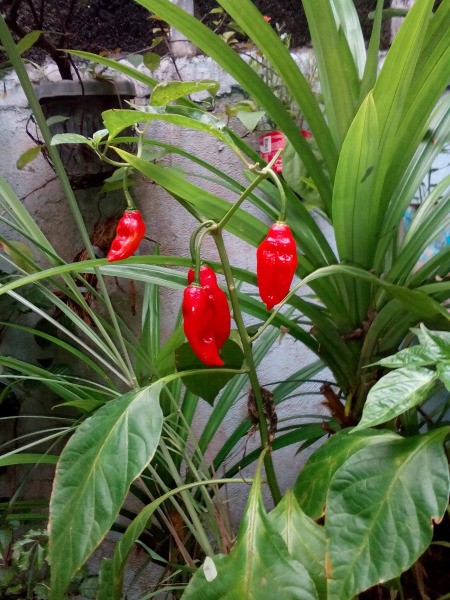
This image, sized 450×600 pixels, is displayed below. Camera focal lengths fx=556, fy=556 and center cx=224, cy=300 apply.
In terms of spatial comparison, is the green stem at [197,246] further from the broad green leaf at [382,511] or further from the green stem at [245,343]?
the broad green leaf at [382,511]

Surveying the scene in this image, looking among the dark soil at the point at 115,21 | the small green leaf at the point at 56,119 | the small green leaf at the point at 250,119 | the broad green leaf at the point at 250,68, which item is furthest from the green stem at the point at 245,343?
the dark soil at the point at 115,21

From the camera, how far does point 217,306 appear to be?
55cm

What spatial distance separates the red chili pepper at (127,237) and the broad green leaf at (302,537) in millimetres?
303

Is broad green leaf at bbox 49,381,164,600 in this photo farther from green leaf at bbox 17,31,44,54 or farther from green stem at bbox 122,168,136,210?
green leaf at bbox 17,31,44,54

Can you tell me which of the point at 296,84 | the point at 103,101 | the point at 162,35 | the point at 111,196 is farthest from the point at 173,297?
the point at 296,84

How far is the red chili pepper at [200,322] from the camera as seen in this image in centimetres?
53

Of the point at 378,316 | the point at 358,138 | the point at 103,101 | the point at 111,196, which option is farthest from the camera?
the point at 111,196

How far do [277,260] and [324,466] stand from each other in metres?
0.22

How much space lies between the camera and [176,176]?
2.22 feet

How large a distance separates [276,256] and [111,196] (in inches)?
35.4

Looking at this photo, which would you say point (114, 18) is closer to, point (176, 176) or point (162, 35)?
point (162, 35)

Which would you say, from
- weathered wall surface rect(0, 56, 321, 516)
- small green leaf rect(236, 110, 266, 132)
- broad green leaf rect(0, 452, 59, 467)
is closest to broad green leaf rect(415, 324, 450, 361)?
broad green leaf rect(0, 452, 59, 467)

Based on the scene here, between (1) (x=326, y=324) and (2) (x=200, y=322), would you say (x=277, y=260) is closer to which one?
(2) (x=200, y=322)

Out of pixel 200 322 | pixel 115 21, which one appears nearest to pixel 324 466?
pixel 200 322
